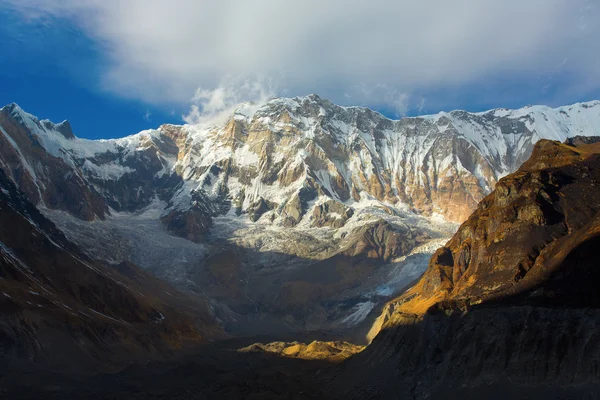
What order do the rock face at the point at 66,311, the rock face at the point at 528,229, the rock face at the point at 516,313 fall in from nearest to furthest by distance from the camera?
the rock face at the point at 516,313, the rock face at the point at 528,229, the rock face at the point at 66,311

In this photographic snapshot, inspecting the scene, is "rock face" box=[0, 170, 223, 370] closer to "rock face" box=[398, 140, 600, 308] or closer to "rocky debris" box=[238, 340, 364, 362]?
"rocky debris" box=[238, 340, 364, 362]

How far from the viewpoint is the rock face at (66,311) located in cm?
10481

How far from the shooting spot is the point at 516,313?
7225cm

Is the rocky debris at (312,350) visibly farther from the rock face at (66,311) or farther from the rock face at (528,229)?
the rock face at (528,229)

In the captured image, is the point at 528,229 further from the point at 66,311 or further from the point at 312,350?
the point at 66,311

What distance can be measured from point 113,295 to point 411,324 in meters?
90.3

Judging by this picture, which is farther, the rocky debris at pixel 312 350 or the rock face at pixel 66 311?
the rocky debris at pixel 312 350

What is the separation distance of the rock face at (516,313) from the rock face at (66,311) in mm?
53222

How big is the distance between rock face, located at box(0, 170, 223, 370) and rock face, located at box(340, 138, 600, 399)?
175 ft

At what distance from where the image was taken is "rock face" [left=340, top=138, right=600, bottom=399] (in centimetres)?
6312

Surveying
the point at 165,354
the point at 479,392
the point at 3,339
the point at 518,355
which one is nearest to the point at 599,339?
the point at 518,355

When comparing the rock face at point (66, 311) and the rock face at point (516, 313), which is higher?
the rock face at point (66, 311)

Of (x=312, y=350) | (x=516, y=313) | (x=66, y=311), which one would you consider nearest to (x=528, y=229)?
(x=516, y=313)

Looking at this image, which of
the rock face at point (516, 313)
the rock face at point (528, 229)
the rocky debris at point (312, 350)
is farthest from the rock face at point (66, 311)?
the rock face at point (528, 229)
